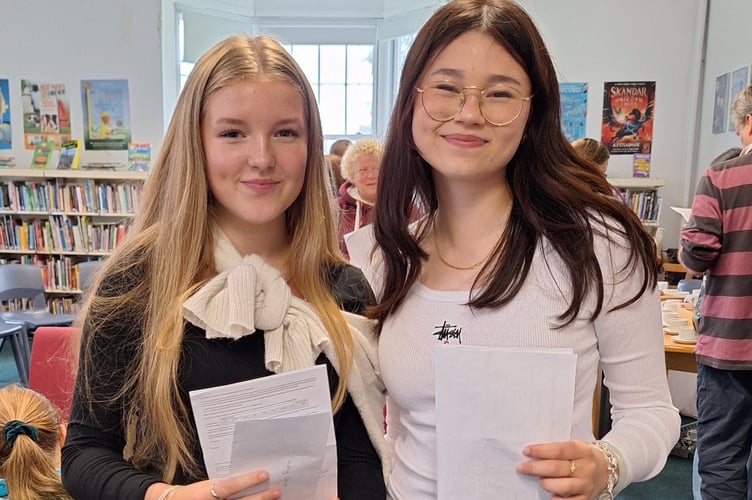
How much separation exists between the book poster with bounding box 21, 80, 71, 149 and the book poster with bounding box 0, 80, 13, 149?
158 mm

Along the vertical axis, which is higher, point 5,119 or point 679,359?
point 5,119

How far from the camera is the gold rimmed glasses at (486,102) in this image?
993mm

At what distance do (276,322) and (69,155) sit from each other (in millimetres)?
5257

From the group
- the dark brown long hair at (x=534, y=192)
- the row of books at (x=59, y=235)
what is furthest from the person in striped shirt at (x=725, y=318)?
the row of books at (x=59, y=235)

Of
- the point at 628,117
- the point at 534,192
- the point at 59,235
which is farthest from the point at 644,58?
the point at 59,235

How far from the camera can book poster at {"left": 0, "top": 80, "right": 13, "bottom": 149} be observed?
554cm

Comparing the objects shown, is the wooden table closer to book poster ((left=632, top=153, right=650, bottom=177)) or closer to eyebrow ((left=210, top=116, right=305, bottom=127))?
eyebrow ((left=210, top=116, right=305, bottom=127))

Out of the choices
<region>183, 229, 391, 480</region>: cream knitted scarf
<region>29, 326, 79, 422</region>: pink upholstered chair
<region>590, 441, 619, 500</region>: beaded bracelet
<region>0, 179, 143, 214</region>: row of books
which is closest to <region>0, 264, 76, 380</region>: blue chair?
<region>0, 179, 143, 214</region>: row of books

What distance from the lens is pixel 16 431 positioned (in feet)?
4.80

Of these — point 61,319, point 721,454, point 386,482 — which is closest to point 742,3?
point 721,454

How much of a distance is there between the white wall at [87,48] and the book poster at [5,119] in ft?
0.31

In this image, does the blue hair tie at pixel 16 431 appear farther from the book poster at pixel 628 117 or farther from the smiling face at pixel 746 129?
the book poster at pixel 628 117

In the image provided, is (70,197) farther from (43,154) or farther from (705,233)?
(705,233)

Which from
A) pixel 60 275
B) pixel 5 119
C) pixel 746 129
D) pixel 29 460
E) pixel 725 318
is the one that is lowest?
pixel 60 275
